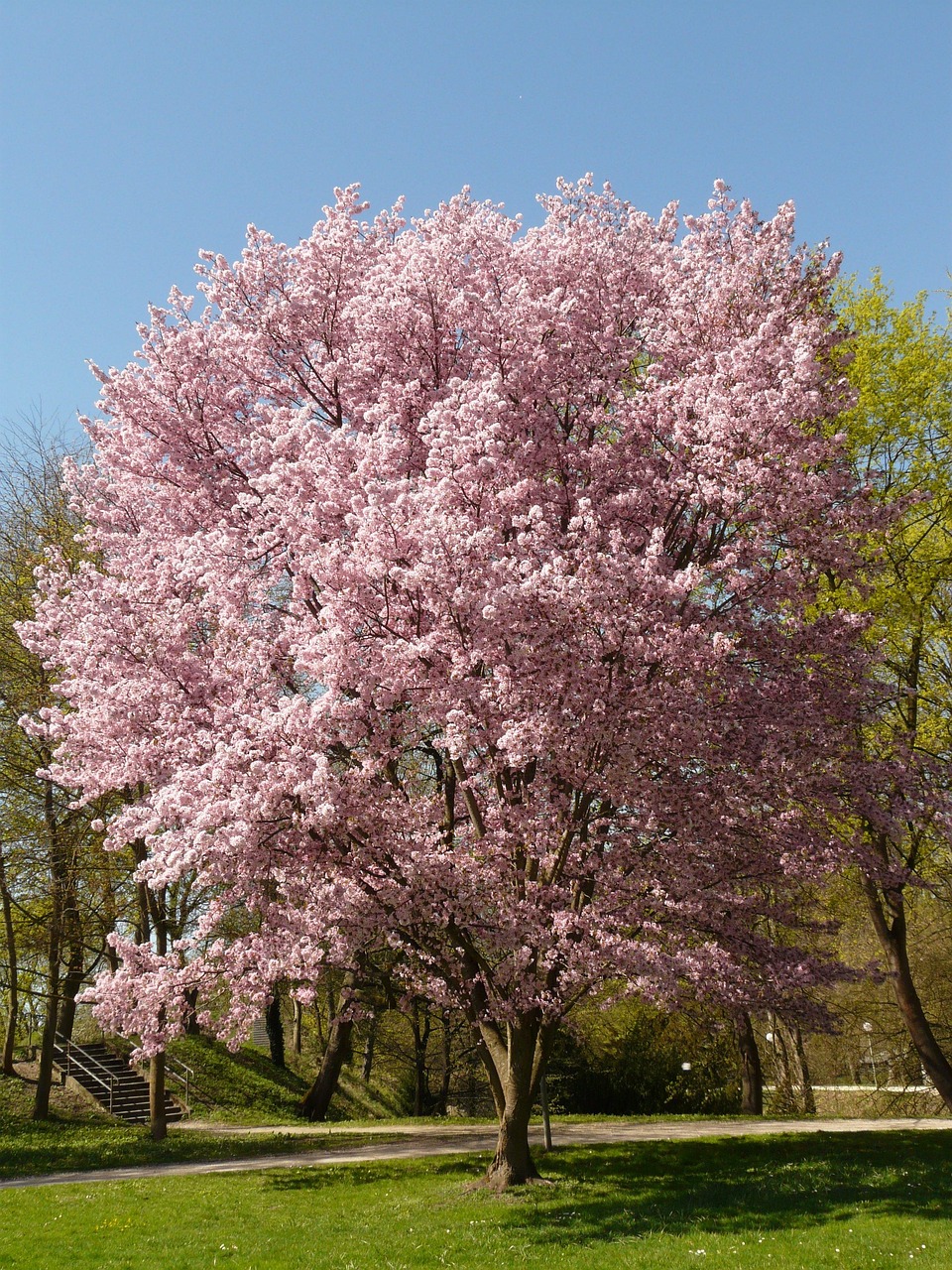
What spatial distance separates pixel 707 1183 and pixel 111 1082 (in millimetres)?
18135

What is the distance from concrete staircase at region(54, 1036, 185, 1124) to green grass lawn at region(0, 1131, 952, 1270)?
10282mm

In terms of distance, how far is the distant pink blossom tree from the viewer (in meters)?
10.8

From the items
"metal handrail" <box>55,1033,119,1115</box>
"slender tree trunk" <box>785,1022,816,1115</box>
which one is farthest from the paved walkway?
"slender tree trunk" <box>785,1022,816,1115</box>

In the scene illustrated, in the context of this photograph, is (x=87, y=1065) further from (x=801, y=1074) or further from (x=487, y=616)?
(x=487, y=616)

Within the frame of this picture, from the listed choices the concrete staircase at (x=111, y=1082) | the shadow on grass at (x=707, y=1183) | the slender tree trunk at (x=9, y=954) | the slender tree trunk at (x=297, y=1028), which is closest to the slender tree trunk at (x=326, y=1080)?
the concrete staircase at (x=111, y=1082)

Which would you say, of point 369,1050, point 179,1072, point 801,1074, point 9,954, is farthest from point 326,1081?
point 801,1074

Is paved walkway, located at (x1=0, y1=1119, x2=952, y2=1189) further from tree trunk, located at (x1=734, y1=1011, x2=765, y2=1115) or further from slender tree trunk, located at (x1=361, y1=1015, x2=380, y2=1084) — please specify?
slender tree trunk, located at (x1=361, y1=1015, x2=380, y2=1084)

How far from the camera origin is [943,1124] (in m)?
20.9

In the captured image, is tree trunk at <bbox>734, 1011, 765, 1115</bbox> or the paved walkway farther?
tree trunk at <bbox>734, 1011, 765, 1115</bbox>

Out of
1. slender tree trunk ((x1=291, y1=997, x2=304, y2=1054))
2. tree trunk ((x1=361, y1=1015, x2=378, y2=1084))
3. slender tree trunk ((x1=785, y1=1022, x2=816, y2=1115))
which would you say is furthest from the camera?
slender tree trunk ((x1=291, y1=997, x2=304, y2=1054))

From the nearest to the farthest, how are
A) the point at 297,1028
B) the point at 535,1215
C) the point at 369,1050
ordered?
the point at 535,1215 < the point at 369,1050 < the point at 297,1028

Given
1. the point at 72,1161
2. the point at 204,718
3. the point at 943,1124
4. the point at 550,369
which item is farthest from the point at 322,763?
the point at 943,1124

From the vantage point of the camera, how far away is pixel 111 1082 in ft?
83.6

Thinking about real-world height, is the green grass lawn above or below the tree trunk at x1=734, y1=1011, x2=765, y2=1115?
above
